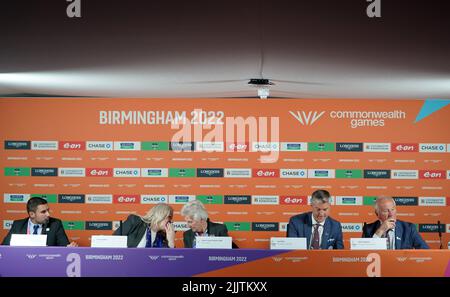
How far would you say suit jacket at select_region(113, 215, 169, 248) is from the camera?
4.64m

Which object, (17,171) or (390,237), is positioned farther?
(17,171)

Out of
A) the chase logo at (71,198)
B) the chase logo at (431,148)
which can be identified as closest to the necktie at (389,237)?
the chase logo at (431,148)

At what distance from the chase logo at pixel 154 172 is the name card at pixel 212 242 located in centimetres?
230

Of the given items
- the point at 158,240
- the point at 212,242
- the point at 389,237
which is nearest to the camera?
the point at 212,242

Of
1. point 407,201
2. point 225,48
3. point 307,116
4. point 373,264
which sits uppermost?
point 225,48

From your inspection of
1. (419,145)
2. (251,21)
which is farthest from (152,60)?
(419,145)

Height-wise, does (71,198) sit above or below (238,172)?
below

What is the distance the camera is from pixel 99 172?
6.34 metres

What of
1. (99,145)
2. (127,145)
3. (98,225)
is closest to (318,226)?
(127,145)

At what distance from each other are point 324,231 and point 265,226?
5.04ft

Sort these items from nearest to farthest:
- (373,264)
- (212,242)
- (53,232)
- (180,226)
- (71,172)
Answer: (373,264) < (212,242) < (53,232) < (180,226) < (71,172)

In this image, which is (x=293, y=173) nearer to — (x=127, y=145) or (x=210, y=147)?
(x=210, y=147)

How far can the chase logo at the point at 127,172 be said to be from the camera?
6.36m

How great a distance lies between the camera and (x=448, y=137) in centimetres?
638
